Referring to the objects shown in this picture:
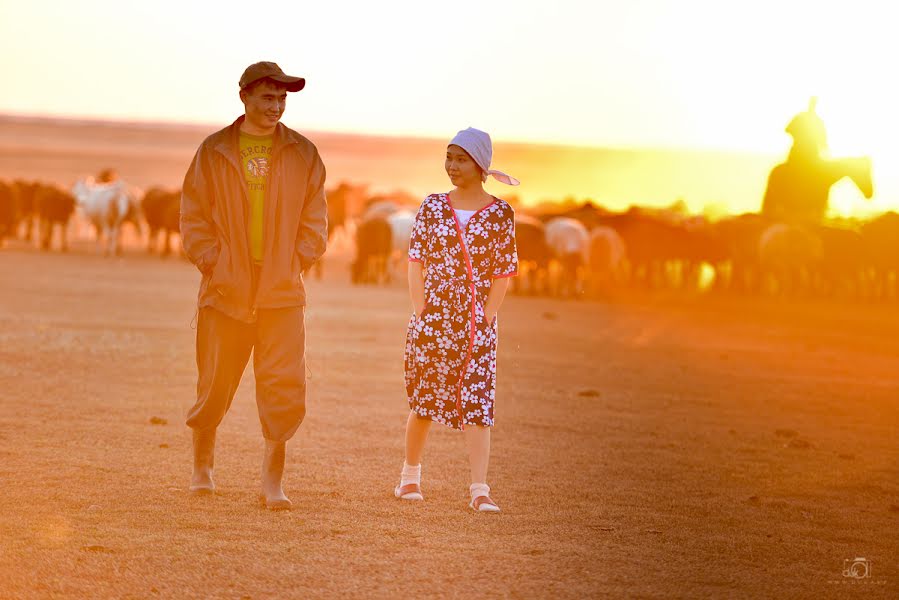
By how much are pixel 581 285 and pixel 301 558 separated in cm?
2543

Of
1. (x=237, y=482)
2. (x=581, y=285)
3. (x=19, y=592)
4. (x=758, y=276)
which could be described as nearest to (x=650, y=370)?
(x=237, y=482)

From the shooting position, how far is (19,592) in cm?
556

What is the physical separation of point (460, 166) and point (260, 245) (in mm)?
1147

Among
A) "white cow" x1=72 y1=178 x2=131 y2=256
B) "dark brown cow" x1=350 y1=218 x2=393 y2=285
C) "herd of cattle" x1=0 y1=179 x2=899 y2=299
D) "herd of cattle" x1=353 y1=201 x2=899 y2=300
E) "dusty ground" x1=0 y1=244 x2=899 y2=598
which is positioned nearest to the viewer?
"dusty ground" x1=0 y1=244 x2=899 y2=598

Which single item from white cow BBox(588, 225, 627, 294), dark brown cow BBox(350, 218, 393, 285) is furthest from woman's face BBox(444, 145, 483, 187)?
white cow BBox(588, 225, 627, 294)

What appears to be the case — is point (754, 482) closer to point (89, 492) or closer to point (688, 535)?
point (688, 535)

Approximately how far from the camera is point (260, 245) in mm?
7195

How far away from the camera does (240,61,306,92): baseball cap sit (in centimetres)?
702

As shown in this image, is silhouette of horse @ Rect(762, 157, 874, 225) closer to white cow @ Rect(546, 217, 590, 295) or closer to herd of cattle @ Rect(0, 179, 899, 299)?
herd of cattle @ Rect(0, 179, 899, 299)

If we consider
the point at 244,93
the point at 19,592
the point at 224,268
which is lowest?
the point at 19,592

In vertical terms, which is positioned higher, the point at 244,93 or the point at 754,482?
the point at 244,93

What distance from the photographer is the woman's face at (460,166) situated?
7.43 metres

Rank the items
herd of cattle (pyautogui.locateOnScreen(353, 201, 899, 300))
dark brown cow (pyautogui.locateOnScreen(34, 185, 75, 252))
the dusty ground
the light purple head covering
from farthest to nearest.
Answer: dark brown cow (pyautogui.locateOnScreen(34, 185, 75, 252)) → herd of cattle (pyautogui.locateOnScreen(353, 201, 899, 300)) → the light purple head covering → the dusty ground

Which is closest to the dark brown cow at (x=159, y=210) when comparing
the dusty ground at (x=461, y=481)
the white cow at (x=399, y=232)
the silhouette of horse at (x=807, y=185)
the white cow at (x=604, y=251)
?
the white cow at (x=399, y=232)
